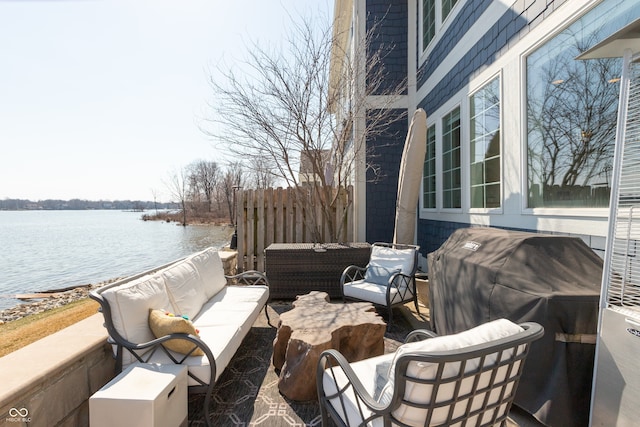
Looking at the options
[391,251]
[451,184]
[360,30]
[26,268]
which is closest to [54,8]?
[360,30]

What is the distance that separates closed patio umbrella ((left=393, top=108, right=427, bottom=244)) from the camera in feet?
15.8

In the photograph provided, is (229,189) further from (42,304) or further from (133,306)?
(133,306)

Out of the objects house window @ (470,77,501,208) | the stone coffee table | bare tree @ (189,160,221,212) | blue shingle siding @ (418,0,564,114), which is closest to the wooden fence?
house window @ (470,77,501,208)

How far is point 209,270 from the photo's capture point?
3637 mm

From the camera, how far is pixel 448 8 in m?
5.36

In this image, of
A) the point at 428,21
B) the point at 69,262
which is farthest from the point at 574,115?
the point at 69,262

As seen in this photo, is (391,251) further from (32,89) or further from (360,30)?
(32,89)

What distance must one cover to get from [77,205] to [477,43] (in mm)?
54725

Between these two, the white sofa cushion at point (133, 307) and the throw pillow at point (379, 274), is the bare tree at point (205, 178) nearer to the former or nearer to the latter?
the throw pillow at point (379, 274)

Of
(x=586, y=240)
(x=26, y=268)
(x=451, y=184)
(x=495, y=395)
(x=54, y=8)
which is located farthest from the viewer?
(x=26, y=268)

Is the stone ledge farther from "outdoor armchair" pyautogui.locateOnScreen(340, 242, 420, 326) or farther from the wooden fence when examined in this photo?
the wooden fence

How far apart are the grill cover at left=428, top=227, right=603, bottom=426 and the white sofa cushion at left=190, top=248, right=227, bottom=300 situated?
2.53 meters

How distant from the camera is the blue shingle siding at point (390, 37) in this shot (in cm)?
668

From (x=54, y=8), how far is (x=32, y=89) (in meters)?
3.77
